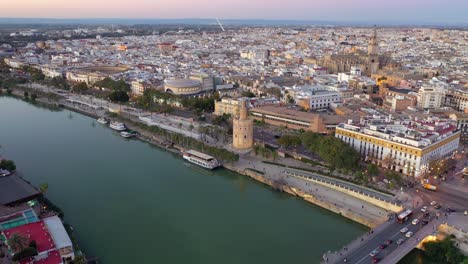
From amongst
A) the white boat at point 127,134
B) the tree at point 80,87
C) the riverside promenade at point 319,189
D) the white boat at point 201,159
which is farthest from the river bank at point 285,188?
the tree at point 80,87

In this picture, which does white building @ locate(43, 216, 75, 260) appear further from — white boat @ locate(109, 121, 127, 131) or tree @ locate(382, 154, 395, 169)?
tree @ locate(382, 154, 395, 169)

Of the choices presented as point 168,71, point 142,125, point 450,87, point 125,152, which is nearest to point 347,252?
point 125,152

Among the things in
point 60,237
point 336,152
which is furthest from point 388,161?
point 60,237

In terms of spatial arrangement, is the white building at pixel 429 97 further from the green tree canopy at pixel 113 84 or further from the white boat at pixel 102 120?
the green tree canopy at pixel 113 84

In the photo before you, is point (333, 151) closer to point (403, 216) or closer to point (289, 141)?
point (289, 141)

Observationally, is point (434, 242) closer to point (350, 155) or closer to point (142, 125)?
point (350, 155)
